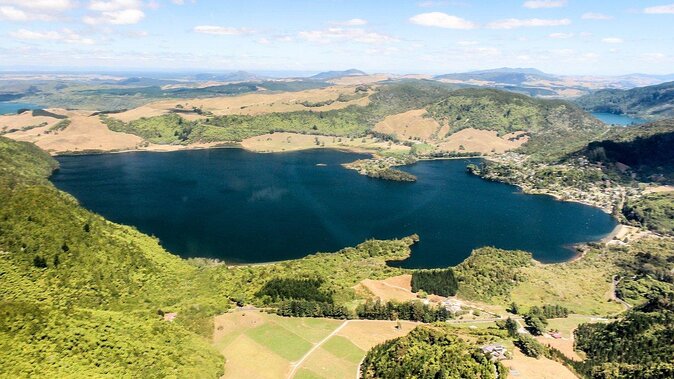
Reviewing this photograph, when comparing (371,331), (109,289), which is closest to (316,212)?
(371,331)

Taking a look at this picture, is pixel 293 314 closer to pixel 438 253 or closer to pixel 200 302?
pixel 200 302

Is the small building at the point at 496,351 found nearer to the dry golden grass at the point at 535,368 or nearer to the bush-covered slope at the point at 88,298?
the dry golden grass at the point at 535,368

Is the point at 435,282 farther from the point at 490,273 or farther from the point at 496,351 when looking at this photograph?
the point at 496,351

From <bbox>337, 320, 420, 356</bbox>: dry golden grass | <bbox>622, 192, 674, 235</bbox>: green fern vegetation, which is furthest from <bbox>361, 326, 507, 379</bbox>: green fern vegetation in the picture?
<bbox>622, 192, 674, 235</bbox>: green fern vegetation

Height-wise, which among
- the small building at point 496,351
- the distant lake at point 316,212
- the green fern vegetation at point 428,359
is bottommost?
the distant lake at point 316,212

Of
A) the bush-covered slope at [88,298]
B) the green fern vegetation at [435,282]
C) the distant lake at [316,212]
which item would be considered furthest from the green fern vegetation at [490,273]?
the bush-covered slope at [88,298]

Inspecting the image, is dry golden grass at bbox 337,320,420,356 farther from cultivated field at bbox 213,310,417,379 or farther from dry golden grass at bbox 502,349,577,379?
dry golden grass at bbox 502,349,577,379
